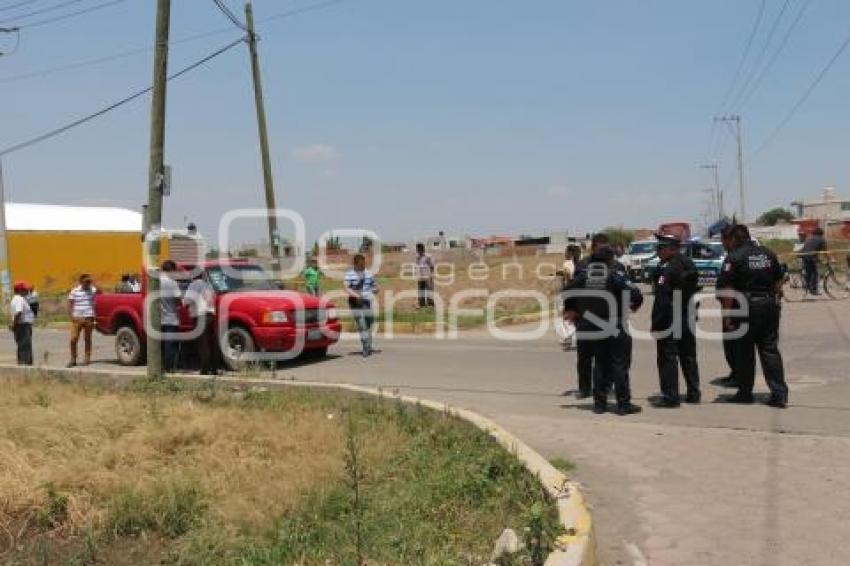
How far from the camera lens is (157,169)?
1141cm

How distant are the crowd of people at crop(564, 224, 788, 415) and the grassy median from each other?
1978mm

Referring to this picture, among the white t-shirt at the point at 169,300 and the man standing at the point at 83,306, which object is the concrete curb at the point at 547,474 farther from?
the man standing at the point at 83,306

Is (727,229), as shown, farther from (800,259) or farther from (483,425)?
(800,259)

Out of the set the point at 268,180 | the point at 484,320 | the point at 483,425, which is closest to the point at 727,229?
the point at 483,425

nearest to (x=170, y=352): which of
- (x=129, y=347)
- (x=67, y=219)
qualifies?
(x=129, y=347)

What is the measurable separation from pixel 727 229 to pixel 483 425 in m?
3.77

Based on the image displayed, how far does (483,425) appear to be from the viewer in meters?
7.40

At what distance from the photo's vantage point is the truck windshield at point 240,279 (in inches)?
535

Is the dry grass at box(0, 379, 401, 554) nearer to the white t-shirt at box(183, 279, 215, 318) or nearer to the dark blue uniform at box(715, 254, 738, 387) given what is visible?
the white t-shirt at box(183, 279, 215, 318)

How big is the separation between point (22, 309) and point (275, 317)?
177 inches

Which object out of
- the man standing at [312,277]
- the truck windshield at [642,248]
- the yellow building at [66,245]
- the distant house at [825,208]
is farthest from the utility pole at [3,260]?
the distant house at [825,208]

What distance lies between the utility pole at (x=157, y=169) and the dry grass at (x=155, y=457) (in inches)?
86.6

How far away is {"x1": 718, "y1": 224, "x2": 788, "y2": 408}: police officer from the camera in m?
8.70

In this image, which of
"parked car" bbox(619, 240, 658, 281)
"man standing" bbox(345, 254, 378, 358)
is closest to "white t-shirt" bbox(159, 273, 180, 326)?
"man standing" bbox(345, 254, 378, 358)
